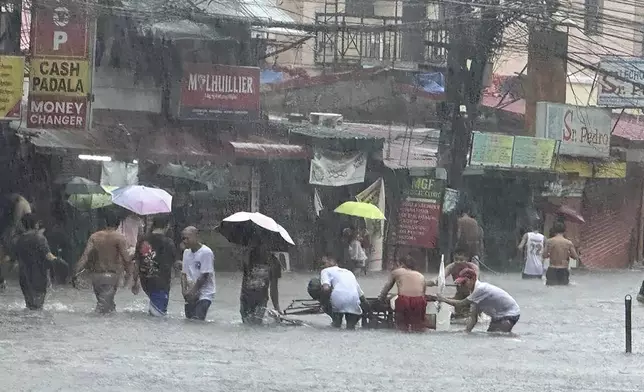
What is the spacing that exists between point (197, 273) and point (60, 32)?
6.81 m

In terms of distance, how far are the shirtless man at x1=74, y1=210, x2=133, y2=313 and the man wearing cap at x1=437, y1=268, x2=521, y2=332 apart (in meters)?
4.27

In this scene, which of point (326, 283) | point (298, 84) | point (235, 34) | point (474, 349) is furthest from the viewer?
point (298, 84)

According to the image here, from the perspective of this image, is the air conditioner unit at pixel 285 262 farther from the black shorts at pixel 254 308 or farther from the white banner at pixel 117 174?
the black shorts at pixel 254 308

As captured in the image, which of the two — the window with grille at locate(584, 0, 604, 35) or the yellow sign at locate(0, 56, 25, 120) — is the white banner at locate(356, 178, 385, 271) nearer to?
the window with grille at locate(584, 0, 604, 35)

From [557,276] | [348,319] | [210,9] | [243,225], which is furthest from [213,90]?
[348,319]

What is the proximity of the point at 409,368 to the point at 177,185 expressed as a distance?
14.5 m

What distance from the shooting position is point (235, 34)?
1055 inches

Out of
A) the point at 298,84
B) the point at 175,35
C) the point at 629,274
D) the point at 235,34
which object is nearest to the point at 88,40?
the point at 175,35

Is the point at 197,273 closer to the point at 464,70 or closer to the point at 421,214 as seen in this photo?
the point at 464,70

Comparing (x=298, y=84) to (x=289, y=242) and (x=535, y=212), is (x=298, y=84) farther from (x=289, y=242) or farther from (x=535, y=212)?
(x=289, y=242)

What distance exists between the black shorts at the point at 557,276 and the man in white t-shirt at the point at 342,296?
Result: 29.2 ft

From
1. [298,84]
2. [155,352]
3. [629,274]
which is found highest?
[298,84]

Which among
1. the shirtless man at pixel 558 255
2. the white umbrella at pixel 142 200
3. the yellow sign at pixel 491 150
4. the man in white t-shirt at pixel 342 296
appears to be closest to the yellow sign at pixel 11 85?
the white umbrella at pixel 142 200

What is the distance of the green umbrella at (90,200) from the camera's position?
77.5 feet
